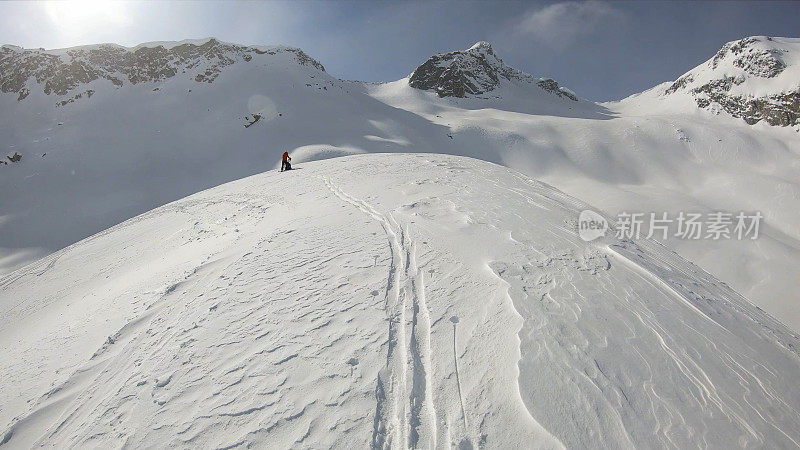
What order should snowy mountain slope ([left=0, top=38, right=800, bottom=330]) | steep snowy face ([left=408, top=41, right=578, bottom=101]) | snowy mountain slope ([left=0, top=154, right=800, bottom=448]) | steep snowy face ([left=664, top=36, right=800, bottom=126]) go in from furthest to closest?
steep snowy face ([left=408, top=41, right=578, bottom=101]) < steep snowy face ([left=664, top=36, right=800, bottom=126]) < snowy mountain slope ([left=0, top=38, right=800, bottom=330]) < snowy mountain slope ([left=0, top=154, right=800, bottom=448])

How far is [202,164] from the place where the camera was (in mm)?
25578

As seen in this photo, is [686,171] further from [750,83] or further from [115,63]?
[115,63]

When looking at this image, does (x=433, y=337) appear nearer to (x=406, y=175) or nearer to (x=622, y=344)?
(x=622, y=344)

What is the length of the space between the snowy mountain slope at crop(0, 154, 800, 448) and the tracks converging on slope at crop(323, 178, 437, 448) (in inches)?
0.7

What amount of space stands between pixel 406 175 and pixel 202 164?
21072 millimetres

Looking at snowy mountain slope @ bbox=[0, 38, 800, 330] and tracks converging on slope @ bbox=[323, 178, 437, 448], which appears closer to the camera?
tracks converging on slope @ bbox=[323, 178, 437, 448]

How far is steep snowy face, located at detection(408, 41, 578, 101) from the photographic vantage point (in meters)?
63.4

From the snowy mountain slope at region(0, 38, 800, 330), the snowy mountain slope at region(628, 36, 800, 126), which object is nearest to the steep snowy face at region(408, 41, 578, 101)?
the snowy mountain slope at region(628, 36, 800, 126)

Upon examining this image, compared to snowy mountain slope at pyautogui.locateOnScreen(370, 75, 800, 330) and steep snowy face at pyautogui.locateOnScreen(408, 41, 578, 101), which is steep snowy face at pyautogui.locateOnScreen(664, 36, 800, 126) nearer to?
snowy mountain slope at pyautogui.locateOnScreen(370, 75, 800, 330)

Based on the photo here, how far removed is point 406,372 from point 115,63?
5464 cm

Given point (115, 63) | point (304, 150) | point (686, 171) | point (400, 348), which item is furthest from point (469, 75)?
point (400, 348)

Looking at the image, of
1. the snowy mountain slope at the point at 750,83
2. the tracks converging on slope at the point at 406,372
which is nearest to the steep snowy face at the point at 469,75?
the snowy mountain slope at the point at 750,83

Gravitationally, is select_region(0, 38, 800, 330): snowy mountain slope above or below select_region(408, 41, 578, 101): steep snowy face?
below

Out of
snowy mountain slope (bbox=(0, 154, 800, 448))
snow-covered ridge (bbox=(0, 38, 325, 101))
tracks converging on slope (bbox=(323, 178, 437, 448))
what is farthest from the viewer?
snow-covered ridge (bbox=(0, 38, 325, 101))
